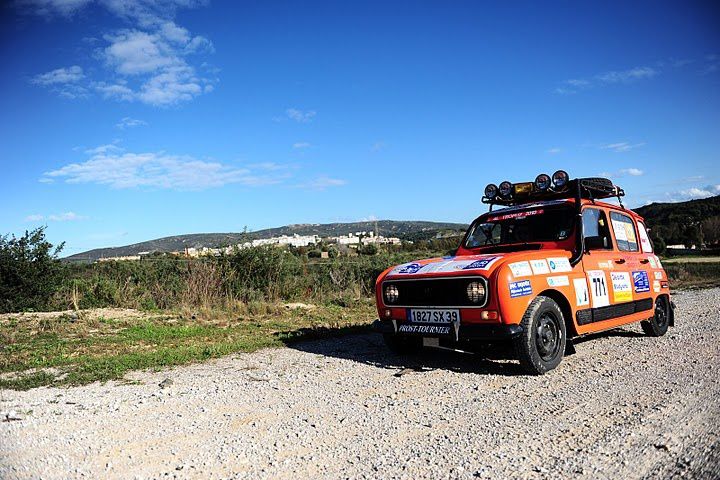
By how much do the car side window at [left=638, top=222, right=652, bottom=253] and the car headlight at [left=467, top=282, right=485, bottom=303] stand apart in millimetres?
4332

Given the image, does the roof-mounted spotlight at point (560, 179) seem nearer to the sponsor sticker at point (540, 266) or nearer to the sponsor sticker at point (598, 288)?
the sponsor sticker at point (598, 288)

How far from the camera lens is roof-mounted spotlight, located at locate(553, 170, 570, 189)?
710 centimetres

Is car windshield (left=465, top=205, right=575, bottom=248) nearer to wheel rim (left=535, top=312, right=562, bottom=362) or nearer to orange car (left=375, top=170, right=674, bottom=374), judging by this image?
orange car (left=375, top=170, right=674, bottom=374)

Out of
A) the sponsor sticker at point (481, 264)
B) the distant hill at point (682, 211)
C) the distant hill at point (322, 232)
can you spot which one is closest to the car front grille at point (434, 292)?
the sponsor sticker at point (481, 264)

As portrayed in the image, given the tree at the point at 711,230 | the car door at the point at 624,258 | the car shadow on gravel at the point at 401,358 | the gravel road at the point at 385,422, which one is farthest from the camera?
the tree at the point at 711,230

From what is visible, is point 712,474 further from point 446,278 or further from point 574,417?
point 446,278

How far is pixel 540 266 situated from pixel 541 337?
0.81 m

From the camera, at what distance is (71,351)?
7.74 metres

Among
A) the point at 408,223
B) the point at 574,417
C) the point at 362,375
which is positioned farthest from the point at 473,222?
the point at 408,223

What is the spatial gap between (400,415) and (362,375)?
1.58 meters

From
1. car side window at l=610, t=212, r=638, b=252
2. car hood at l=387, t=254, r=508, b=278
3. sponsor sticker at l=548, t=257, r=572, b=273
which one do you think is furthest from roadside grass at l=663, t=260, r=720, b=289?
car hood at l=387, t=254, r=508, b=278

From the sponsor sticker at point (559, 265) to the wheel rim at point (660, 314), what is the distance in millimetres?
2921

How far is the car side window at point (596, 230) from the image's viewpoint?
6492mm

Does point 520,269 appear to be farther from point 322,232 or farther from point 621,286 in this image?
point 322,232
